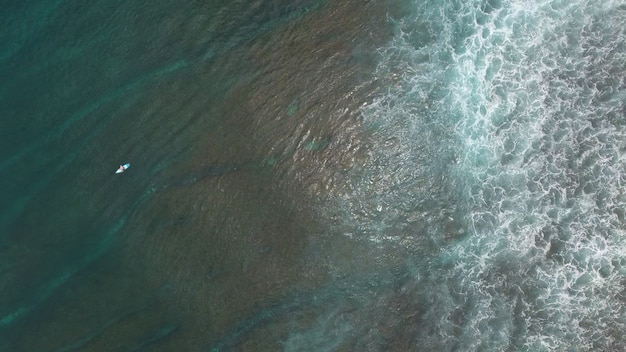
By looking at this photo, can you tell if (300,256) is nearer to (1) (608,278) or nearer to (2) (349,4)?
(2) (349,4)

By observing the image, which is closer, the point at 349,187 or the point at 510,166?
the point at 510,166

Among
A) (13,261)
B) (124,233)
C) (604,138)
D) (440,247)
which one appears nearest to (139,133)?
(124,233)

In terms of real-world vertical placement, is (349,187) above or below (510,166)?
above

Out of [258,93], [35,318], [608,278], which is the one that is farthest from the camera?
[35,318]
